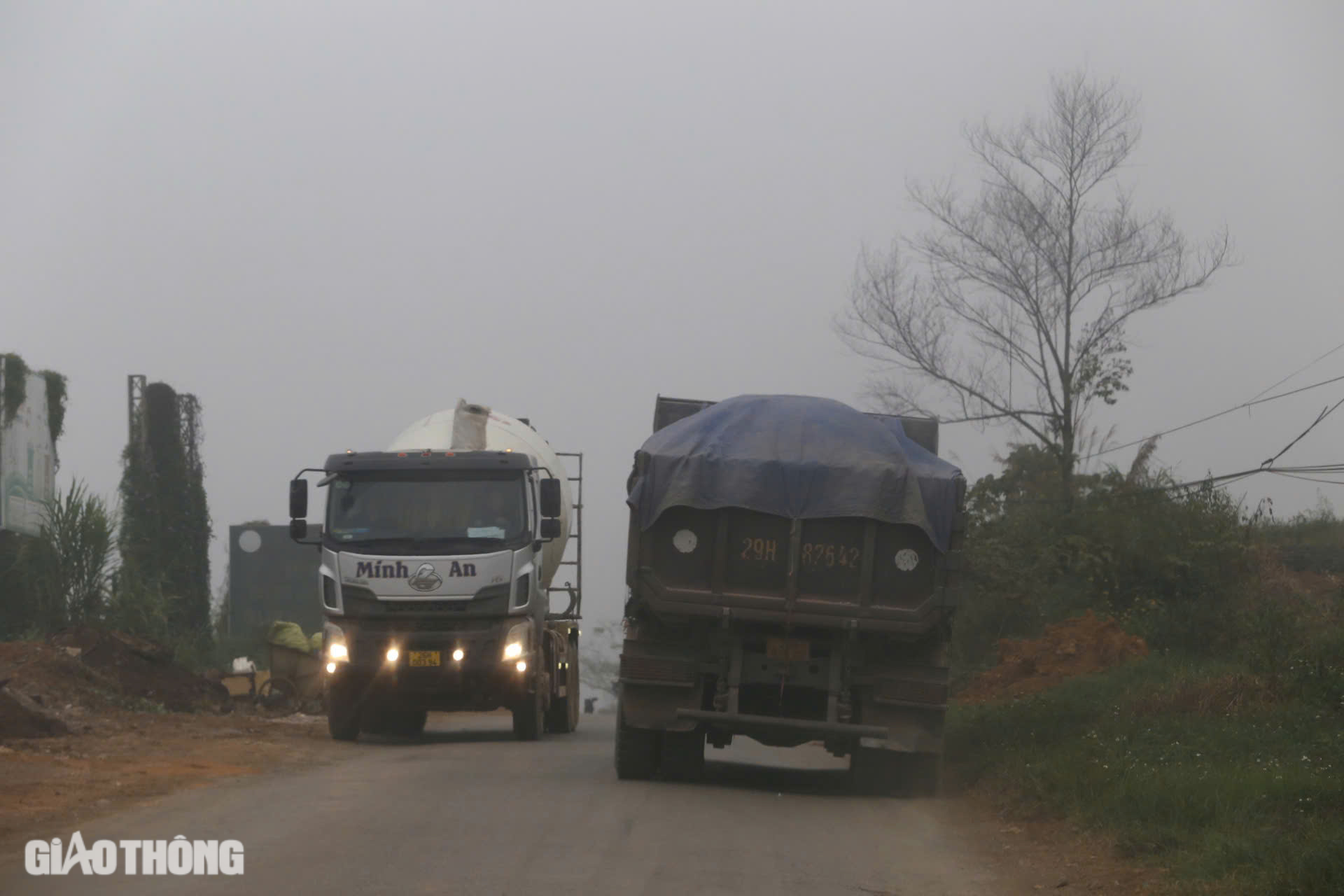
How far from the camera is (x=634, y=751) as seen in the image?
1341 centimetres

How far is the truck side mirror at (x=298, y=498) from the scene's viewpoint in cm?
1714

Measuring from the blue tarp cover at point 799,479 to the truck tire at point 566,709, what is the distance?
8.01 metres

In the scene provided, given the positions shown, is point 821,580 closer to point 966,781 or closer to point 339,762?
point 966,781

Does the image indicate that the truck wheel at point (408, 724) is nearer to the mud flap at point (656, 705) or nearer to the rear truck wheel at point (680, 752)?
the rear truck wheel at point (680, 752)

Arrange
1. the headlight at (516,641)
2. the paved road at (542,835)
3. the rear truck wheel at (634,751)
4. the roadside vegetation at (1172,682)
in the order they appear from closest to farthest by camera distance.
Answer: the paved road at (542,835)
the roadside vegetation at (1172,682)
the rear truck wheel at (634,751)
the headlight at (516,641)

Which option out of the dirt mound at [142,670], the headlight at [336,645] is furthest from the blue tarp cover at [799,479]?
the dirt mound at [142,670]

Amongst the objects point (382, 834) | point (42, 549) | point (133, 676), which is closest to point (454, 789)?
point (382, 834)

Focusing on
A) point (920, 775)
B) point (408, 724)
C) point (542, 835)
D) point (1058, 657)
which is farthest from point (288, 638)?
point (542, 835)

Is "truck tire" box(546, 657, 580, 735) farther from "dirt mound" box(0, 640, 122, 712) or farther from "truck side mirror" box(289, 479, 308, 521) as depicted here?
"dirt mound" box(0, 640, 122, 712)

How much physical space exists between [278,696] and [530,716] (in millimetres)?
7927

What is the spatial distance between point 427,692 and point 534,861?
8.97 metres

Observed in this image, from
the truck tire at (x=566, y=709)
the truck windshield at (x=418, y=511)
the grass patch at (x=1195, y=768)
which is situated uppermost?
the truck windshield at (x=418, y=511)

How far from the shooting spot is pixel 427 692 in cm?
1741

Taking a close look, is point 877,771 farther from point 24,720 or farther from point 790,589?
point 24,720
